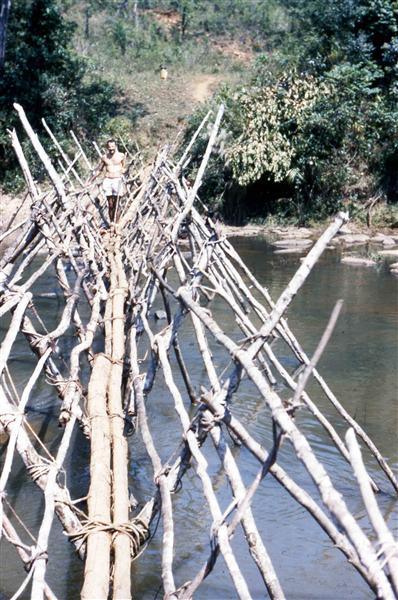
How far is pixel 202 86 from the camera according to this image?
73.0 ft

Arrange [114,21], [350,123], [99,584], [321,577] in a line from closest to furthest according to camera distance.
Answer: [99,584] → [321,577] → [350,123] → [114,21]

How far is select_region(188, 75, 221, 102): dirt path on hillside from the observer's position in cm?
2161

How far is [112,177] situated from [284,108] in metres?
7.68

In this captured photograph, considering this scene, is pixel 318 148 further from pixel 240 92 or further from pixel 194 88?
pixel 194 88

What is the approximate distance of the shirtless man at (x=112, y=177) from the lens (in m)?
9.33

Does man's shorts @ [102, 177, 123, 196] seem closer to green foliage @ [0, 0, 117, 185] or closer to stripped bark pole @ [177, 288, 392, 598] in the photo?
stripped bark pole @ [177, 288, 392, 598]

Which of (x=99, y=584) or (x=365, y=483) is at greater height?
(x=365, y=483)

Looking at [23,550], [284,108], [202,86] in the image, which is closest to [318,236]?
[284,108]

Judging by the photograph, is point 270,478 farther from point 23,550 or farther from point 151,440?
point 23,550

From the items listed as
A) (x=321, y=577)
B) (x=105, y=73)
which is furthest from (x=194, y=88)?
(x=321, y=577)

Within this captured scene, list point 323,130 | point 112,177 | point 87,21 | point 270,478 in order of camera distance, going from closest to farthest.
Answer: point 270,478 < point 112,177 < point 323,130 < point 87,21

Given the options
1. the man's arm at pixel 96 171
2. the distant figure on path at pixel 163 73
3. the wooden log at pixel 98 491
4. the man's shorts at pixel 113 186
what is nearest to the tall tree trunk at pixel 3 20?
the distant figure on path at pixel 163 73

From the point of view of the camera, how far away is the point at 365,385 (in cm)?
723

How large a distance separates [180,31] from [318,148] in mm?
11126
